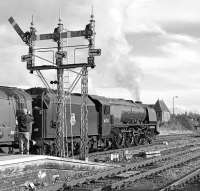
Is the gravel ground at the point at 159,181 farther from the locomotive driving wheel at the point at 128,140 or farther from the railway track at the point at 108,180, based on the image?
the locomotive driving wheel at the point at 128,140

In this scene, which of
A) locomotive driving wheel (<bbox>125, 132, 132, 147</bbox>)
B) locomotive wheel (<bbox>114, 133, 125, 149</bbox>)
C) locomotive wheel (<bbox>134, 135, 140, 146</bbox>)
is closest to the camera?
locomotive wheel (<bbox>114, 133, 125, 149</bbox>)

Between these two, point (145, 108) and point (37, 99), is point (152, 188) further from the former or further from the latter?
point (145, 108)

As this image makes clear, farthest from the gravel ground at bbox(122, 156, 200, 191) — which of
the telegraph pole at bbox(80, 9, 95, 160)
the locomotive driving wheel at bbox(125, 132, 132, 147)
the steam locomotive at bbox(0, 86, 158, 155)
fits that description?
the locomotive driving wheel at bbox(125, 132, 132, 147)

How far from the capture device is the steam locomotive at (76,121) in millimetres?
16984

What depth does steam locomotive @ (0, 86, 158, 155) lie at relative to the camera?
16984 millimetres

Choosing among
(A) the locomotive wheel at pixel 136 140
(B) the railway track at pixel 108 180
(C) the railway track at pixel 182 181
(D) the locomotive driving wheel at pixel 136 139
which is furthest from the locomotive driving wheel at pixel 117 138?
(C) the railway track at pixel 182 181

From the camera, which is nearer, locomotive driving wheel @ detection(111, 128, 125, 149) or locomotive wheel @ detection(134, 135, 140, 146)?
locomotive driving wheel @ detection(111, 128, 125, 149)

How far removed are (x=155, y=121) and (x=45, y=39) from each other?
20.0 m

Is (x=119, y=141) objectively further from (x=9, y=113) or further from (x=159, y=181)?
(x=159, y=181)

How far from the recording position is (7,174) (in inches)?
438

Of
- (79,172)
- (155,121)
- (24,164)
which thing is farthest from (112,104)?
(24,164)

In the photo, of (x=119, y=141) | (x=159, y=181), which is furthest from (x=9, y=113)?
(x=119, y=141)

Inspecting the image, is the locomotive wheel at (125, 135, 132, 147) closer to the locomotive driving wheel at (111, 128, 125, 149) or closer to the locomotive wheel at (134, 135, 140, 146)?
the locomotive wheel at (134, 135, 140, 146)

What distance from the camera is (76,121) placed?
2139 centimetres
